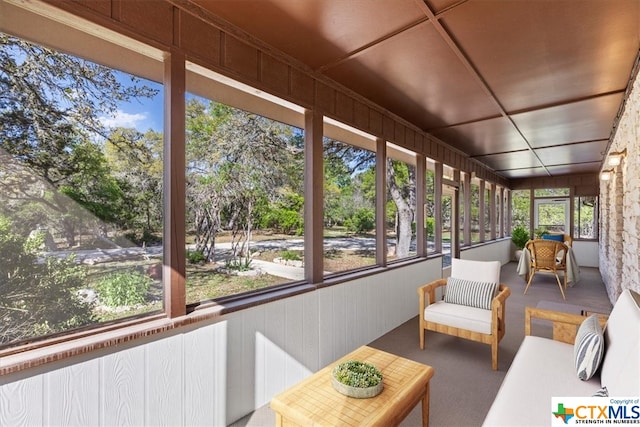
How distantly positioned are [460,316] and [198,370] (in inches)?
94.8

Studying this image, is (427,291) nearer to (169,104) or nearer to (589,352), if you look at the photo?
(589,352)

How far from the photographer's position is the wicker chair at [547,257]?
568 cm

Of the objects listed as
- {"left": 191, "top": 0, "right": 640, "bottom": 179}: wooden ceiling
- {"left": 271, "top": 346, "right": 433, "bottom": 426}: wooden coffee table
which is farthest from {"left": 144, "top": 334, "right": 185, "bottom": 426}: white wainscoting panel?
{"left": 191, "top": 0, "right": 640, "bottom": 179}: wooden ceiling

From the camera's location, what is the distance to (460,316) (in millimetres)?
3018

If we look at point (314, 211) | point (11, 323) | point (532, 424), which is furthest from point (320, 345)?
point (11, 323)

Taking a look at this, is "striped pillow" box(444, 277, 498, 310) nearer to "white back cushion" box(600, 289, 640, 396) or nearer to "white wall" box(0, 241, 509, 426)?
"white wall" box(0, 241, 509, 426)

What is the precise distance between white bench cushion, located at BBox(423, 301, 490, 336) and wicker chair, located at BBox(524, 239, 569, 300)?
3.42 metres

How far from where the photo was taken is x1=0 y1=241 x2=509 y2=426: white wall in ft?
4.61

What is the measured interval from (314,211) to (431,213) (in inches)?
124

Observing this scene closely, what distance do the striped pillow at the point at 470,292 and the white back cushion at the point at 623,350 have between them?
4.03 ft

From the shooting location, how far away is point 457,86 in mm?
3064

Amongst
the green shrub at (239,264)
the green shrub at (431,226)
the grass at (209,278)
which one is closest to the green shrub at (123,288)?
the grass at (209,278)

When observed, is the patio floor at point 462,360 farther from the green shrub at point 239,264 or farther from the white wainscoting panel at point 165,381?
the green shrub at point 239,264

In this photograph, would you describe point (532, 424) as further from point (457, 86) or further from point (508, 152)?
point (508, 152)
